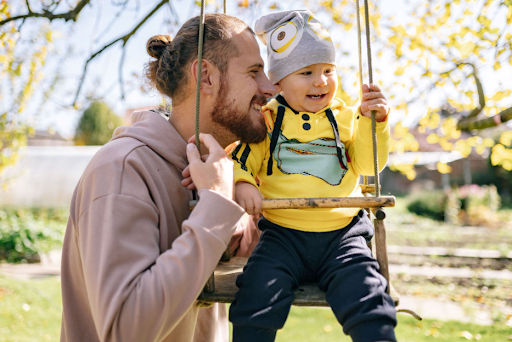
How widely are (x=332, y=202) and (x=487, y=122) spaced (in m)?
3.16

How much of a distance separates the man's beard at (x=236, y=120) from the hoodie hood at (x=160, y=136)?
210 mm

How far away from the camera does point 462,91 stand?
463 centimetres

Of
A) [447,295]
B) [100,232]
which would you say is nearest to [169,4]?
[100,232]

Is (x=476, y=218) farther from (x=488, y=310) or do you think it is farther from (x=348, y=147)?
(x=348, y=147)

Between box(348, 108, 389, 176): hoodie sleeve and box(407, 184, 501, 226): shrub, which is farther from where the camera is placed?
box(407, 184, 501, 226): shrub

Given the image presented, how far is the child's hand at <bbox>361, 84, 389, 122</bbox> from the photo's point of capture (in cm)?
182

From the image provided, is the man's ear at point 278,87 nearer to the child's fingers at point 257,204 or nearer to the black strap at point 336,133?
the black strap at point 336,133

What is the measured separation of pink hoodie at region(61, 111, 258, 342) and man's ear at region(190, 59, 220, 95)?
1.12 feet

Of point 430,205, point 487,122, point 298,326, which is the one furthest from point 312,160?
point 430,205

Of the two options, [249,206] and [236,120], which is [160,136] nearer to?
[236,120]

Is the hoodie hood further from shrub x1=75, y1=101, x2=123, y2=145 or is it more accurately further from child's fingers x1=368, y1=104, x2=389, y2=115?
shrub x1=75, y1=101, x2=123, y2=145

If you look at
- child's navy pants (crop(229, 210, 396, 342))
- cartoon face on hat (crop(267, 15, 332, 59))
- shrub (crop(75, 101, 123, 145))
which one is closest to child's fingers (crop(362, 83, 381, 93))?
cartoon face on hat (crop(267, 15, 332, 59))

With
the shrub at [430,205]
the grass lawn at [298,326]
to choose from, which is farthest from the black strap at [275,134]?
the shrub at [430,205]

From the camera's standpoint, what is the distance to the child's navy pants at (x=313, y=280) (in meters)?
1.58
